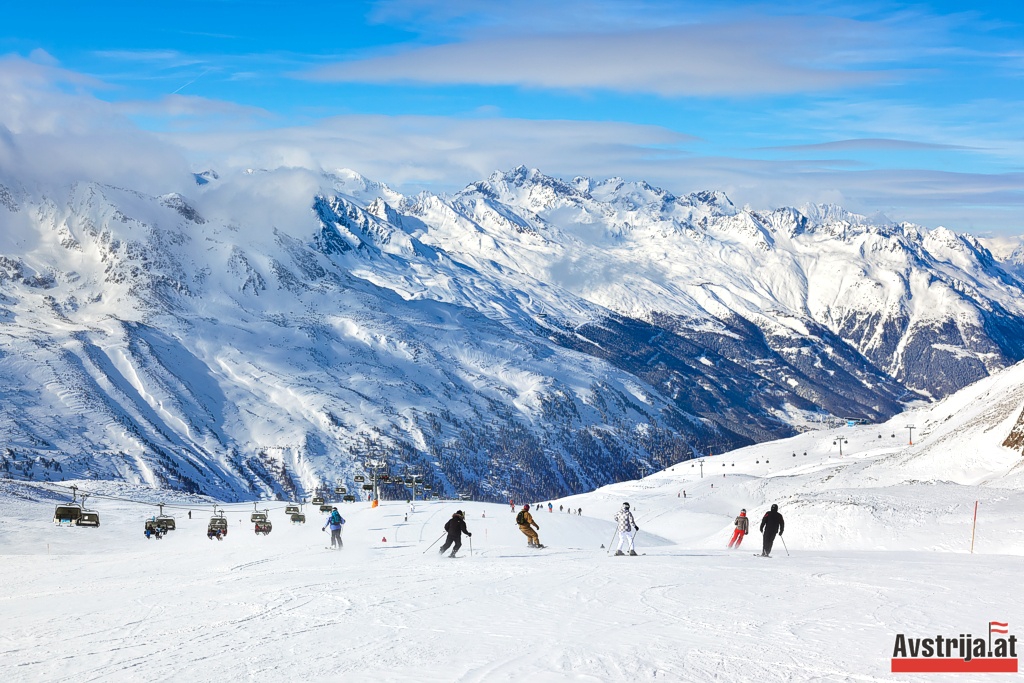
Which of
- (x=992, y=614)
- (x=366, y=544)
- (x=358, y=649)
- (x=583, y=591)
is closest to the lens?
(x=358, y=649)

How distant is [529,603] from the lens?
25.4m

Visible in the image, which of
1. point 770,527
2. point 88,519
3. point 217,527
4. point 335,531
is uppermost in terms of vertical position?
point 770,527

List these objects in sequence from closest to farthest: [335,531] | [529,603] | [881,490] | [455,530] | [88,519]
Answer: [529,603]
[455,530]
[335,531]
[881,490]
[88,519]

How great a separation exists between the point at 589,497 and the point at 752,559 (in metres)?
102

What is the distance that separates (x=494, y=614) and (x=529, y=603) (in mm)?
1838

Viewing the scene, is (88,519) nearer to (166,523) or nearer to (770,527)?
(166,523)

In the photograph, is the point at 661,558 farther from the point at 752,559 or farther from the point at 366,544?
the point at 366,544

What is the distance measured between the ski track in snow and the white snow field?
0.08 m

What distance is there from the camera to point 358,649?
19656 millimetres

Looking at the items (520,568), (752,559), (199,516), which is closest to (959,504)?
(752,559)

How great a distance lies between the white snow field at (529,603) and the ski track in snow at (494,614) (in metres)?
0.08
